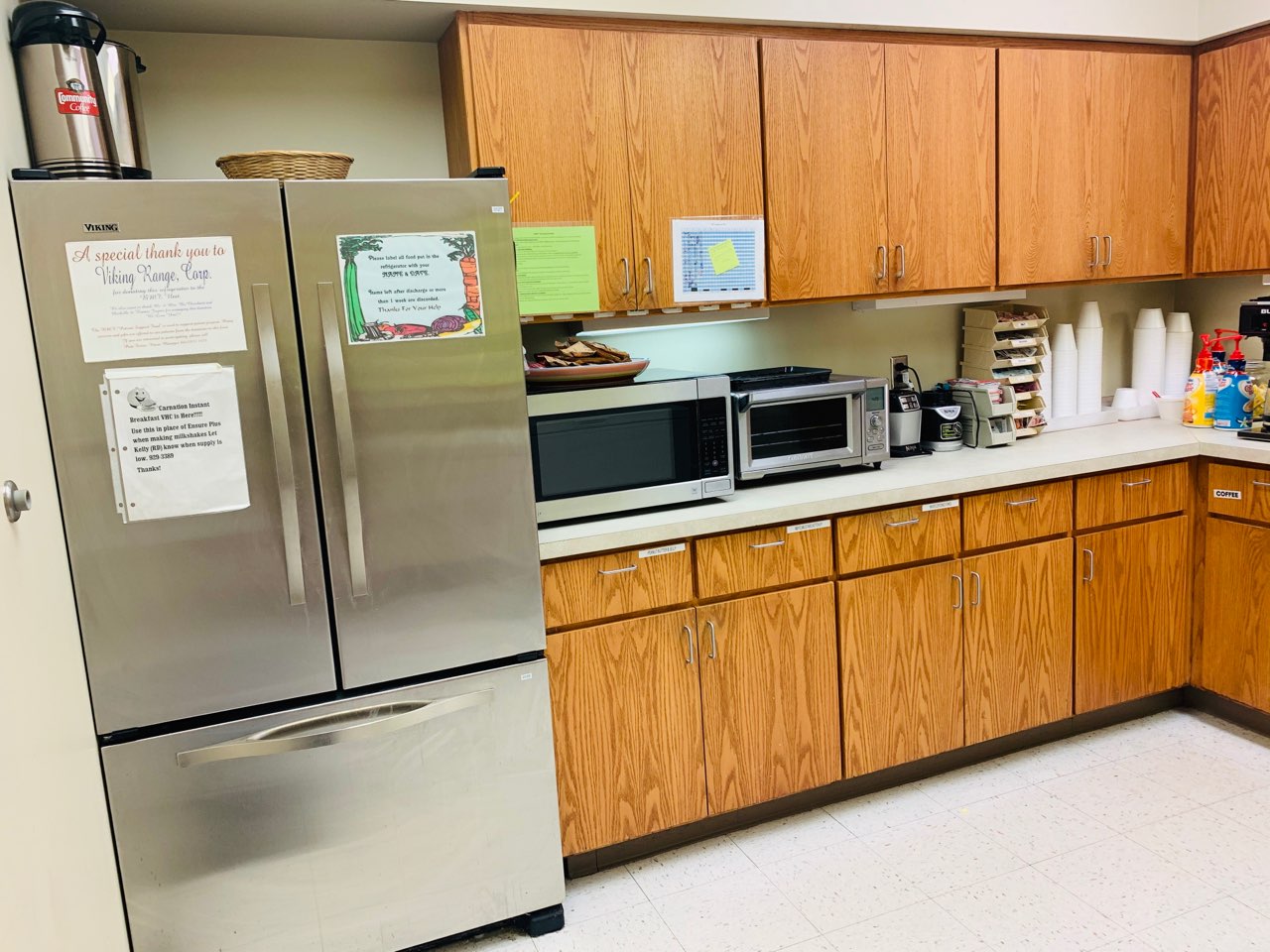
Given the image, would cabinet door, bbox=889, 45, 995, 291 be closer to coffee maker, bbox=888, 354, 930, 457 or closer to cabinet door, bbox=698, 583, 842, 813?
coffee maker, bbox=888, 354, 930, 457

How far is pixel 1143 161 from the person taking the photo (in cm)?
315

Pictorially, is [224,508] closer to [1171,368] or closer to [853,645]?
[853,645]

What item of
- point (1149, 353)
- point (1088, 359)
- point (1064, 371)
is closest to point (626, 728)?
point (1064, 371)

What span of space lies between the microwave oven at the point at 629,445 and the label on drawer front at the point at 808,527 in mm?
193

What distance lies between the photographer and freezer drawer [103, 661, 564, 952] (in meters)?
1.90

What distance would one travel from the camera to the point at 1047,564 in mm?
2799

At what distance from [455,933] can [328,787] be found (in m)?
0.49

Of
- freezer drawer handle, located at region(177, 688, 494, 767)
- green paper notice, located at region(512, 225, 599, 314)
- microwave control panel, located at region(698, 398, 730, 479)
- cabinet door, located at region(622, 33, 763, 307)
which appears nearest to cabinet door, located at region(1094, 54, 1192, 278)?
cabinet door, located at region(622, 33, 763, 307)

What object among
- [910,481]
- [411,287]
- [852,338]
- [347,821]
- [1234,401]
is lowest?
[347,821]

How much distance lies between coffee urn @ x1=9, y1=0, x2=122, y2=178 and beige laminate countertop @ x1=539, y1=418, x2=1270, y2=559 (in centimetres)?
124

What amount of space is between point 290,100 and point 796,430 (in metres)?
1.66

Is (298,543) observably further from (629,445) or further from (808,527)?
(808,527)

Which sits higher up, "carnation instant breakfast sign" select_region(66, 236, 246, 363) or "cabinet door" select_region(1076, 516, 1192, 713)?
"carnation instant breakfast sign" select_region(66, 236, 246, 363)

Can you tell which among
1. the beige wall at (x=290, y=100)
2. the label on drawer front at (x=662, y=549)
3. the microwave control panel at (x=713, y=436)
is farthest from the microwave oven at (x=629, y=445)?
the beige wall at (x=290, y=100)
